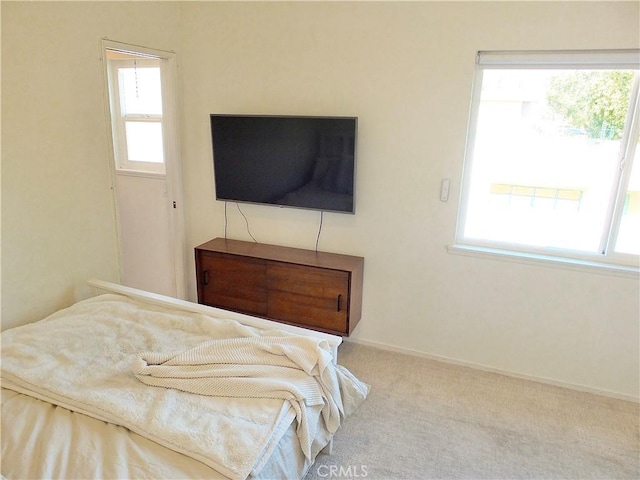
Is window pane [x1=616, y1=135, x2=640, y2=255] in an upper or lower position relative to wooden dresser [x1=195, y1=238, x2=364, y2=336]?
upper

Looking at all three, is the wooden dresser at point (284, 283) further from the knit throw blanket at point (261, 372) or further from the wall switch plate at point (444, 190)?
the knit throw blanket at point (261, 372)

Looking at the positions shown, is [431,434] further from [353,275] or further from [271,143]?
[271,143]

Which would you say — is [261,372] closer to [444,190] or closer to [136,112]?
[444,190]

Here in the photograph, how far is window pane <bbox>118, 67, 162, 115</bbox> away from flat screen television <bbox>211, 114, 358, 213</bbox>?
32.2 inches

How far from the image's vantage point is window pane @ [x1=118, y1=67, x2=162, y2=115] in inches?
140

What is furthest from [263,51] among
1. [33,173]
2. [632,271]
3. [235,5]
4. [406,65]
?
[632,271]

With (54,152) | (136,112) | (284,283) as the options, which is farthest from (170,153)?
(284,283)

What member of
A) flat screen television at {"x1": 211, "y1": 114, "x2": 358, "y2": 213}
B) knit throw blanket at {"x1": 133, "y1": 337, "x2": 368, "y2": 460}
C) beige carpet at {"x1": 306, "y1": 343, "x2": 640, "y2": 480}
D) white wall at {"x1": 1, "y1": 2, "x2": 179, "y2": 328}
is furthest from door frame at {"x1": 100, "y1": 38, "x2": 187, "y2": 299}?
beige carpet at {"x1": 306, "y1": 343, "x2": 640, "y2": 480}

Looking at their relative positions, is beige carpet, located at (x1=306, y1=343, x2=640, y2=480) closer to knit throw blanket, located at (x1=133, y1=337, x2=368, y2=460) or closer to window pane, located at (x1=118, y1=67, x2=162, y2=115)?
knit throw blanket, located at (x1=133, y1=337, x2=368, y2=460)

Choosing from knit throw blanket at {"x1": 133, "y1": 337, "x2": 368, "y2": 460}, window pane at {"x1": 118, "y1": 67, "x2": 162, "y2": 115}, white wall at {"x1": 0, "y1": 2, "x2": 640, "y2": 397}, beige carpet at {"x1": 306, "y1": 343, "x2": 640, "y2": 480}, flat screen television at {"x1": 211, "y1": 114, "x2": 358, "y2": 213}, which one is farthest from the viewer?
window pane at {"x1": 118, "y1": 67, "x2": 162, "y2": 115}

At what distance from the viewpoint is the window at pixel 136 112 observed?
3.57 m

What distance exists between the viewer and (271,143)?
300 centimetres

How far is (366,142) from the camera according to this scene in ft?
9.51

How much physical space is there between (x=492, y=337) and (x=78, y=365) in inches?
96.4
